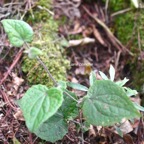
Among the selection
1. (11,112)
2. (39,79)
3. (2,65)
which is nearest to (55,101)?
(11,112)

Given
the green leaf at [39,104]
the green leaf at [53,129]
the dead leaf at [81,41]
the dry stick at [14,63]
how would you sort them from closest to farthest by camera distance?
1. the green leaf at [39,104]
2. the green leaf at [53,129]
3. the dry stick at [14,63]
4. the dead leaf at [81,41]

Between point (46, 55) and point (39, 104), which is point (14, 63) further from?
point (39, 104)

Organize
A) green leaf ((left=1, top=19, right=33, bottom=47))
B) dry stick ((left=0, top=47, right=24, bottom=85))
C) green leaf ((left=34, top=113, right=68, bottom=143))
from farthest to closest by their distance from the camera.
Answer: dry stick ((left=0, top=47, right=24, bottom=85)) → green leaf ((left=34, top=113, right=68, bottom=143)) → green leaf ((left=1, top=19, right=33, bottom=47))

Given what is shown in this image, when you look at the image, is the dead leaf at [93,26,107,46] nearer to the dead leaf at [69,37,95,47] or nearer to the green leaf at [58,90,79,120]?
the dead leaf at [69,37,95,47]

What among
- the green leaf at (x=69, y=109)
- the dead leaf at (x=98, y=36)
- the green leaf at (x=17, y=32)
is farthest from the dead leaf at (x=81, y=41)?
the green leaf at (x=17, y=32)

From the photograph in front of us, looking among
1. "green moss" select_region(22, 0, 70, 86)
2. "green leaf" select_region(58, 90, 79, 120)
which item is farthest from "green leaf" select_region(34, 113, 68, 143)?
"green moss" select_region(22, 0, 70, 86)

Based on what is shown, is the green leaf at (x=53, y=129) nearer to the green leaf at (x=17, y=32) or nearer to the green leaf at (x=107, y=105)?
the green leaf at (x=107, y=105)
